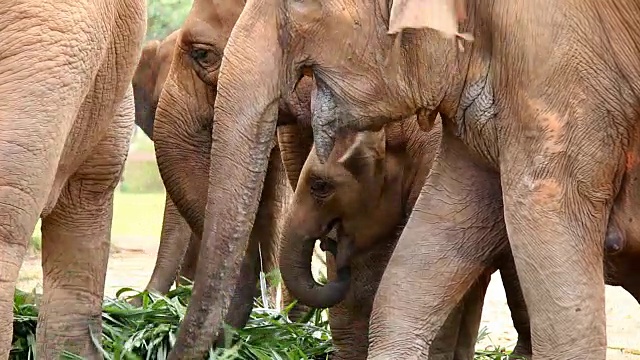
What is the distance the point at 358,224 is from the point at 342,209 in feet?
0.30

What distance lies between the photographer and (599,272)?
4.28 meters

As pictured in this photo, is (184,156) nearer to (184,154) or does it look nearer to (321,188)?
(184,154)

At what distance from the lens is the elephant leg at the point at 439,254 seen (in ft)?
15.1

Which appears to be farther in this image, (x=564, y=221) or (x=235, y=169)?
(x=235, y=169)

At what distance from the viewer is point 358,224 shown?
5.73m

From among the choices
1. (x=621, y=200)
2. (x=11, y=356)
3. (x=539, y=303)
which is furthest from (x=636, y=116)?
(x=11, y=356)

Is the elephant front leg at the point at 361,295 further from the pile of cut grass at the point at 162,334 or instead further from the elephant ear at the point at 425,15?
the elephant ear at the point at 425,15

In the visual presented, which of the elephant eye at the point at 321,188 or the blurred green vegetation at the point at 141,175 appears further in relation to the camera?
the blurred green vegetation at the point at 141,175

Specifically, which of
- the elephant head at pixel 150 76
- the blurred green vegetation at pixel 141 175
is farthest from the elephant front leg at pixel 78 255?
the blurred green vegetation at pixel 141 175

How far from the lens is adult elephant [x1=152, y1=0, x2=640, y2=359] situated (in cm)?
417

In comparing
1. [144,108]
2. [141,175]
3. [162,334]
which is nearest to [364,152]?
[162,334]

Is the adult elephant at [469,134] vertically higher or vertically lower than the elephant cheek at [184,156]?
lower

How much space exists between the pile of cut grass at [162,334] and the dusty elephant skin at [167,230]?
2.56 ft

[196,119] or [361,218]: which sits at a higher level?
[196,119]
